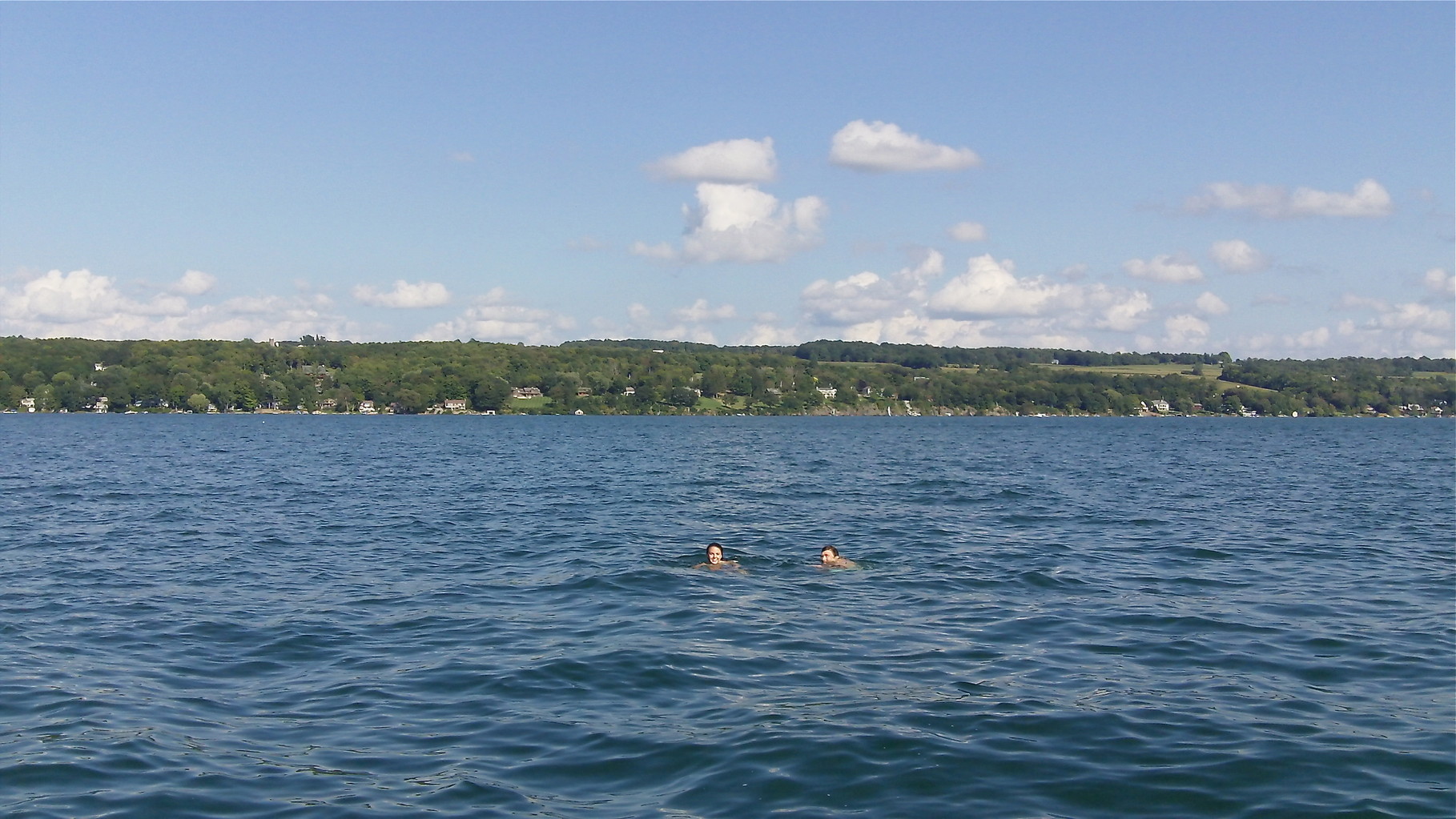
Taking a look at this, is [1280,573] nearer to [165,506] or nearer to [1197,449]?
[165,506]

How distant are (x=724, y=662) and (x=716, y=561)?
350 inches

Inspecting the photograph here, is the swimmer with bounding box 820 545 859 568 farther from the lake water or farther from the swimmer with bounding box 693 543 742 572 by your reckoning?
the swimmer with bounding box 693 543 742 572

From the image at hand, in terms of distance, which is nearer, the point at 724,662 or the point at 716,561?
the point at 724,662

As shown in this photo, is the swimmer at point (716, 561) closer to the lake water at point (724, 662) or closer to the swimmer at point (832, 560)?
the lake water at point (724, 662)

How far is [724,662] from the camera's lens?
16250mm

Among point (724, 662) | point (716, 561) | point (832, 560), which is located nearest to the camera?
point (724, 662)

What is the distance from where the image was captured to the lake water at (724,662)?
36.5 ft

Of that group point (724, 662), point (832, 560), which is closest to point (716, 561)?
point (832, 560)

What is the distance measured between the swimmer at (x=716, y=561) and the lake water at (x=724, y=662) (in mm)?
680

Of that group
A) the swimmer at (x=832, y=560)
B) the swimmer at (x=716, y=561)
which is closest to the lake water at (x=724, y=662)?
the swimmer at (x=832, y=560)

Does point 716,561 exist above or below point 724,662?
above

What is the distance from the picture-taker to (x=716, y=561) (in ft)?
82.5

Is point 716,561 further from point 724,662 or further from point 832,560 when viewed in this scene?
point 724,662

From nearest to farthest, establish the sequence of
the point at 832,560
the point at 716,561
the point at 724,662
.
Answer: the point at 724,662, the point at 832,560, the point at 716,561
